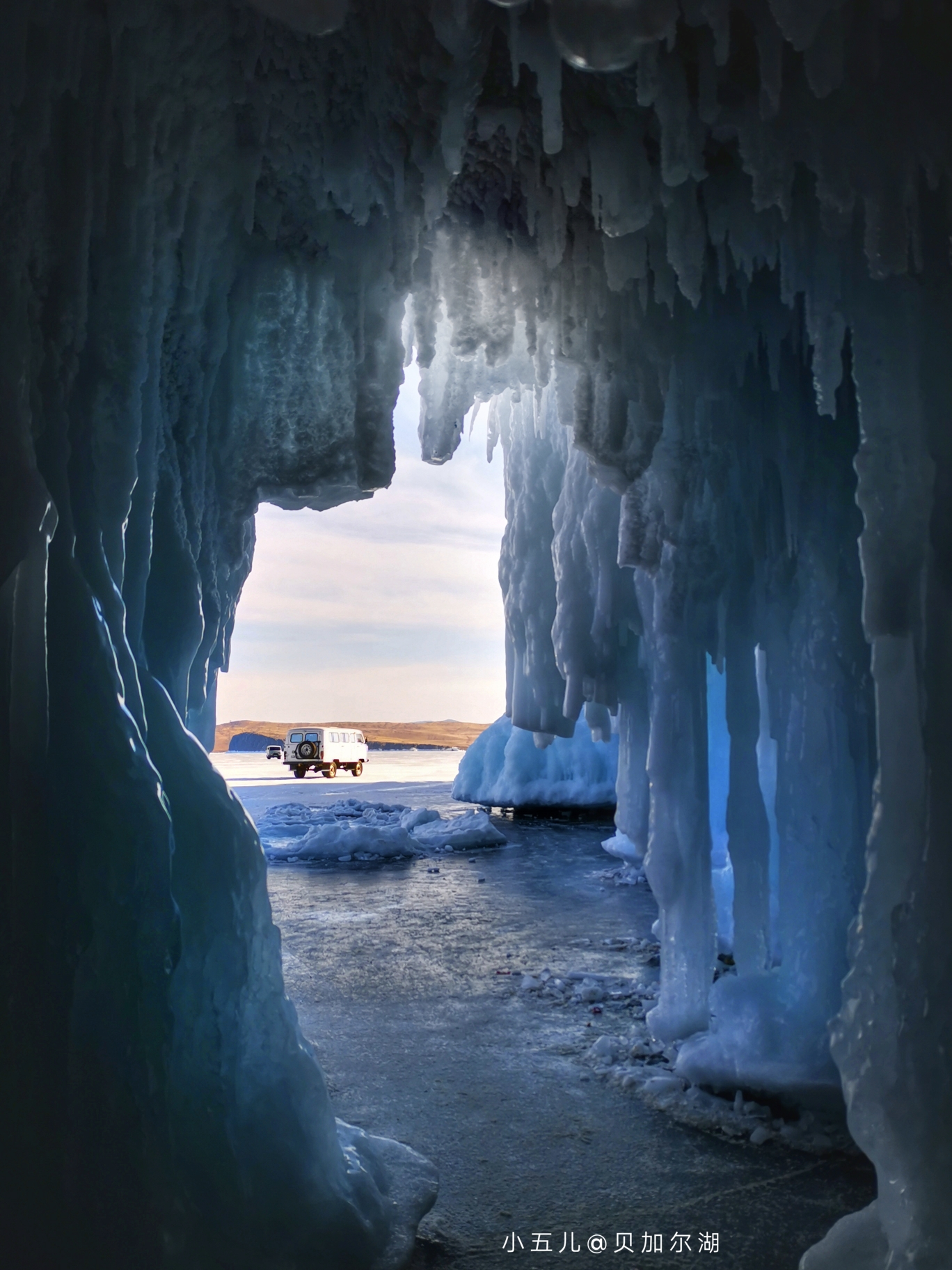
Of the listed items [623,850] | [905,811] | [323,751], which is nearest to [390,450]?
[905,811]

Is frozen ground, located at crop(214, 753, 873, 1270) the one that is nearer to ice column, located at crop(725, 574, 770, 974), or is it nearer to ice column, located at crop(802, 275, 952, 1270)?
ice column, located at crop(802, 275, 952, 1270)

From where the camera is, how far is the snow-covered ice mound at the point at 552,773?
19797 millimetres

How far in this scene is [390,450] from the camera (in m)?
4.99

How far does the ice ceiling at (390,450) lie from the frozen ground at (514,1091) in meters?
→ 0.41

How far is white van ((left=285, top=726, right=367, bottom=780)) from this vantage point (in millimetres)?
32156

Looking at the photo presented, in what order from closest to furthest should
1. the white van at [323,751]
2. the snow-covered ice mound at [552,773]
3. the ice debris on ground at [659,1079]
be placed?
the ice debris on ground at [659,1079] → the snow-covered ice mound at [552,773] → the white van at [323,751]

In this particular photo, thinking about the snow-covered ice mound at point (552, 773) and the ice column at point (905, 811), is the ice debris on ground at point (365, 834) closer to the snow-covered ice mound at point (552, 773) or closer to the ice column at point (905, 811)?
the snow-covered ice mound at point (552, 773)

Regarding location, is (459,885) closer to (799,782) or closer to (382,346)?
(799,782)

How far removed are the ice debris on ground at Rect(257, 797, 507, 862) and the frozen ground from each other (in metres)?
2.94

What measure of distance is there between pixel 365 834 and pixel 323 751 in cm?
1938

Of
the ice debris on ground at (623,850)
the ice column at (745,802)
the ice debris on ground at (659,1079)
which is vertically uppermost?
the ice column at (745,802)

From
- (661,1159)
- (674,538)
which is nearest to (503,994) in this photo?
(661,1159)

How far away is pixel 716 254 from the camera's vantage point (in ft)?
15.0

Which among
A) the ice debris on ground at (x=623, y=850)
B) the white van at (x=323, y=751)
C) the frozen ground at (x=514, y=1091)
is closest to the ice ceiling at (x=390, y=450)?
the frozen ground at (x=514, y=1091)
